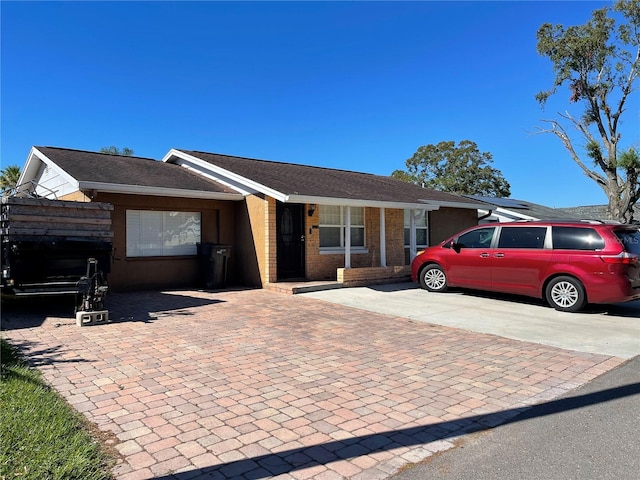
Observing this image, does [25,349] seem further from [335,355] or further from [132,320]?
[335,355]

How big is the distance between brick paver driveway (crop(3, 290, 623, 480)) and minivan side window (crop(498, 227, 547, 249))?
10.8 feet

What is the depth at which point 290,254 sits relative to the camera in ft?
Answer: 42.6

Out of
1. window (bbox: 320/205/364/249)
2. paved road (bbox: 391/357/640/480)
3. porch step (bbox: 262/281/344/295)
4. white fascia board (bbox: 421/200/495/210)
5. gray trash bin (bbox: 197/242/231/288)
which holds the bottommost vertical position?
paved road (bbox: 391/357/640/480)

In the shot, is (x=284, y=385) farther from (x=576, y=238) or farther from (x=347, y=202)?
(x=347, y=202)

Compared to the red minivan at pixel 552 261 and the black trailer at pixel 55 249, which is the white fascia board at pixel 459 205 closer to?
the red minivan at pixel 552 261

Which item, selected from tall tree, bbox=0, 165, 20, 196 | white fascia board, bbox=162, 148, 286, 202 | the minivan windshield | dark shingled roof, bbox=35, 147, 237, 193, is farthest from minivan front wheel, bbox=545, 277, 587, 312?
tall tree, bbox=0, 165, 20, 196

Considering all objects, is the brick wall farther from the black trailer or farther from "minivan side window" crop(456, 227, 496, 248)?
the black trailer

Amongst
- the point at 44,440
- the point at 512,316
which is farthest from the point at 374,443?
the point at 512,316

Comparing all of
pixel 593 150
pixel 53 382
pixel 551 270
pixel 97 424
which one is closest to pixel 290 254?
pixel 551 270

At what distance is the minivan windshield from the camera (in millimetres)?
8375

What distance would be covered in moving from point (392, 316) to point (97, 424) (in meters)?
5.81

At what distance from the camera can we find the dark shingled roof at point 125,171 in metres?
11.2

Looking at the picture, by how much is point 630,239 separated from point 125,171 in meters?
11.9

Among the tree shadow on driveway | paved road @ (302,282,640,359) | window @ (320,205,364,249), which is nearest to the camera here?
the tree shadow on driveway
